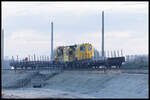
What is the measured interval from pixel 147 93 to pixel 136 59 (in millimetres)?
23707

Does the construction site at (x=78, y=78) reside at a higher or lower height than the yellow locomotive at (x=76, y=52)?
lower

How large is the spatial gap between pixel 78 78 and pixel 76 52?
40.4 ft

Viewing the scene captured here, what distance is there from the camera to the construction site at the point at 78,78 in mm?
32031

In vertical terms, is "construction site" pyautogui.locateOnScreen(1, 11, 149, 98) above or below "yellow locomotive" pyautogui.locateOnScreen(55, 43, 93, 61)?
below

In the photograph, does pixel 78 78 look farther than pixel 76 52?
No

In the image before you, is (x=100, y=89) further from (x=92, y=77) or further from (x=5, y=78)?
(x=5, y=78)

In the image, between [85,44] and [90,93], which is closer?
[90,93]

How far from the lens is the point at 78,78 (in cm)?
4219

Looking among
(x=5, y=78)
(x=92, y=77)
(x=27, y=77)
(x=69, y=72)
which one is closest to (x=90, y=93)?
(x=92, y=77)

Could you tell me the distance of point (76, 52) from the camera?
178 ft

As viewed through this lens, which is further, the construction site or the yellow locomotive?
the yellow locomotive

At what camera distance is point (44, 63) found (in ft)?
191

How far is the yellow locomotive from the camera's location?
175ft

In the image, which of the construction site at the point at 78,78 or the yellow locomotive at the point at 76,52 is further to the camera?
the yellow locomotive at the point at 76,52
